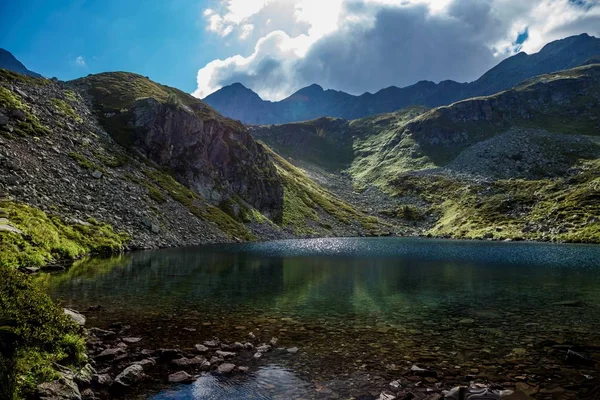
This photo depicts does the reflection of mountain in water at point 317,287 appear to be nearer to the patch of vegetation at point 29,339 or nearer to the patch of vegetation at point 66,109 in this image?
the patch of vegetation at point 29,339

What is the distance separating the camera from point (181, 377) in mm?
15688

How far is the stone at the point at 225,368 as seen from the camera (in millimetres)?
16581

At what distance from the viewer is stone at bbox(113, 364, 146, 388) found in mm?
14681

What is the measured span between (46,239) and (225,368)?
155 feet

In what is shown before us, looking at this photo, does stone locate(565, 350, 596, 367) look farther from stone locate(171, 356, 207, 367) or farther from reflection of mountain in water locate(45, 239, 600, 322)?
stone locate(171, 356, 207, 367)

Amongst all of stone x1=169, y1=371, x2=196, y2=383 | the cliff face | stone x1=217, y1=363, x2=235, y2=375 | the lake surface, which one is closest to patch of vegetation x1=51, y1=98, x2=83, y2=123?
the cliff face

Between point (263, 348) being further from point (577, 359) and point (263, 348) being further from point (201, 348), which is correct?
point (577, 359)

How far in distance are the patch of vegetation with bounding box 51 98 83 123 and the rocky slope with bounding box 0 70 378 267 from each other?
2.25 ft

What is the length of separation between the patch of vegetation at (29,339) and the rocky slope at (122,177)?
2670 centimetres

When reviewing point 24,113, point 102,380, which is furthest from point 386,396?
point 24,113

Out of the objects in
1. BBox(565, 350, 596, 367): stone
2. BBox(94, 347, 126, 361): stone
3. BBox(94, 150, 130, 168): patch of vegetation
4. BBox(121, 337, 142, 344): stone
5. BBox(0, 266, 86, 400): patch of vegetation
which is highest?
BBox(94, 150, 130, 168): patch of vegetation

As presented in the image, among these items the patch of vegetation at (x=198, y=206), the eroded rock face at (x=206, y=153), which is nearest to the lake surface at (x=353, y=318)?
the patch of vegetation at (x=198, y=206)

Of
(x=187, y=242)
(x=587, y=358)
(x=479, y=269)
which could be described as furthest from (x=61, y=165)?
(x=587, y=358)

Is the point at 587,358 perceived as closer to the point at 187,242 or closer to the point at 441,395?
the point at 441,395
